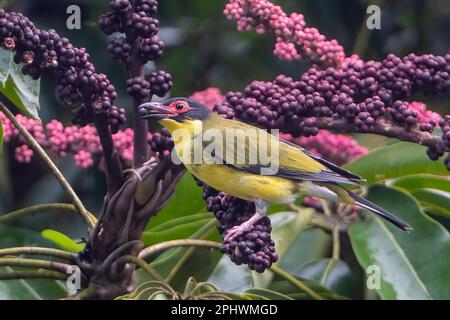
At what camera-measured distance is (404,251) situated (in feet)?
6.81

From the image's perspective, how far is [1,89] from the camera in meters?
2.10

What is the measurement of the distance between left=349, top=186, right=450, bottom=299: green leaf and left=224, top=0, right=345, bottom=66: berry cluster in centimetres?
29

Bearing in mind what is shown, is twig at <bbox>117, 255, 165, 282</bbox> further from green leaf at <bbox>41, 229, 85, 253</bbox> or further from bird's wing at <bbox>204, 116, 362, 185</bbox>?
bird's wing at <bbox>204, 116, 362, 185</bbox>

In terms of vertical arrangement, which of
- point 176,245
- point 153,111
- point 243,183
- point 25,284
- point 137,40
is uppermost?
point 137,40

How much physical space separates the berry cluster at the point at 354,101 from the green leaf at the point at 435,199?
0.16m

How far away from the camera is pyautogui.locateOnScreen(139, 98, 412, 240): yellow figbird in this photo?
2021 mm

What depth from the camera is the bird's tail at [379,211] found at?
6.75 feet

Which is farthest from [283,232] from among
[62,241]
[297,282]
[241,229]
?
[62,241]

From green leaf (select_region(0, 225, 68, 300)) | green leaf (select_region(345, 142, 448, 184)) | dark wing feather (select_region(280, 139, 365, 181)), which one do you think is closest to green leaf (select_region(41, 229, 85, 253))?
green leaf (select_region(0, 225, 68, 300))

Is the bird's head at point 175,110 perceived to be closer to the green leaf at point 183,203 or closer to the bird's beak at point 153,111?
the bird's beak at point 153,111

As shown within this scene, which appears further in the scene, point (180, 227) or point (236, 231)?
point (180, 227)

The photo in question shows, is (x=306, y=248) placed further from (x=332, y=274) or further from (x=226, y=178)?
(x=226, y=178)

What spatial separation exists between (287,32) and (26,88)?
53 centimetres
